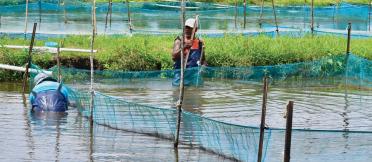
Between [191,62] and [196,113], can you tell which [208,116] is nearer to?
[196,113]

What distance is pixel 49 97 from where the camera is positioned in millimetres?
13211

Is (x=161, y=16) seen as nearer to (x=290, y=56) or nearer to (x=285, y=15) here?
(x=285, y=15)

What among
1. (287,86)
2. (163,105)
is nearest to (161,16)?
(287,86)

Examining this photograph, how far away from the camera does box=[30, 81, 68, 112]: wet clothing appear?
13117 mm

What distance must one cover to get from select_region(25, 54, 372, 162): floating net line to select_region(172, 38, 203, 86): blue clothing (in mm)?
60

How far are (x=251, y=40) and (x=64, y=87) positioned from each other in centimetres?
623

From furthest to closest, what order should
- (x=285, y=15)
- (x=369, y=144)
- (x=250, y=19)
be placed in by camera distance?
(x=285, y=15)
(x=250, y=19)
(x=369, y=144)

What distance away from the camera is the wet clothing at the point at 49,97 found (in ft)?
43.0

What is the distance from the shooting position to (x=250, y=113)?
1342cm

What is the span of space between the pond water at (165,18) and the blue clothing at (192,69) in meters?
10.5

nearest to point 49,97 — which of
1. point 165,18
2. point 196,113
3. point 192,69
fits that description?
point 196,113

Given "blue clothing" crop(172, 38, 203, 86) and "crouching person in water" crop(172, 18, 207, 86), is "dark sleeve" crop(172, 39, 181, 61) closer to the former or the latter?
"crouching person in water" crop(172, 18, 207, 86)

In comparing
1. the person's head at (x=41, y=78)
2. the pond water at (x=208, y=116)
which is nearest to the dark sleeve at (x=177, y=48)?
the pond water at (x=208, y=116)

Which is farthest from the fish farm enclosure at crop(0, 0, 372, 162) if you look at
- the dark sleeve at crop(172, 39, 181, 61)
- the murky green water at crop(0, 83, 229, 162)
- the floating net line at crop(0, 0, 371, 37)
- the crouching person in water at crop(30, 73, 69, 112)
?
the floating net line at crop(0, 0, 371, 37)
